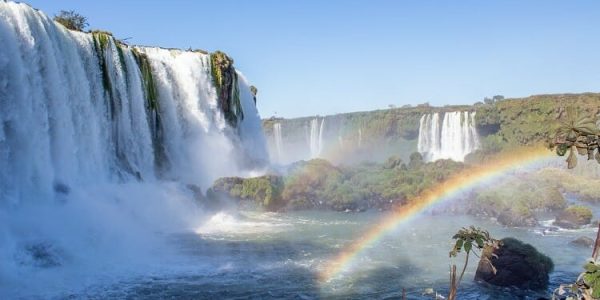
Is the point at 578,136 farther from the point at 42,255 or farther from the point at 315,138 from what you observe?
the point at 315,138

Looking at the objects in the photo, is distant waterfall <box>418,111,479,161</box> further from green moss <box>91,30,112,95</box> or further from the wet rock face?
the wet rock face

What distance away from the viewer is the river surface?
15.5 m

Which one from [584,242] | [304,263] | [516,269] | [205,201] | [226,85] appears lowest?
[584,242]

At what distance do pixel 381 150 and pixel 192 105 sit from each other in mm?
37054

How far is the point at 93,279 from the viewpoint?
15656 millimetres

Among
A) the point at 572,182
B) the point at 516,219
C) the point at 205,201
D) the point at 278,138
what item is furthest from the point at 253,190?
the point at 278,138

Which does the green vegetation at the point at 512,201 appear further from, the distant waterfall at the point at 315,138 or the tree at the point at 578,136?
the distant waterfall at the point at 315,138

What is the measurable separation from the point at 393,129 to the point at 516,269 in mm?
50579

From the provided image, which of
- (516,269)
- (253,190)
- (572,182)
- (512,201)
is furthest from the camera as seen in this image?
(572,182)

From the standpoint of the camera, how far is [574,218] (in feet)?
92.4

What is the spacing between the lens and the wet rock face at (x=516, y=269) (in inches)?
656

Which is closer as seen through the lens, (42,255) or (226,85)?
(42,255)

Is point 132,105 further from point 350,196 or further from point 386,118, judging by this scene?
point 386,118

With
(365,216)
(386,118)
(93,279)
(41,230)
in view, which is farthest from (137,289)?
(386,118)
